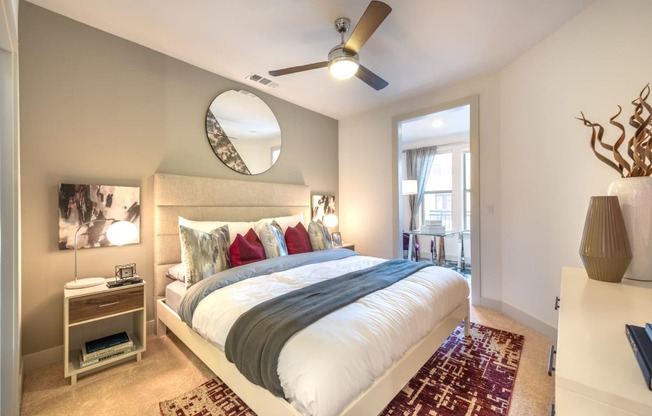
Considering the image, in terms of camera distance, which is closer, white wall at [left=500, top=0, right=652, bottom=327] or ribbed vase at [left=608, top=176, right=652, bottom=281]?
ribbed vase at [left=608, top=176, right=652, bottom=281]

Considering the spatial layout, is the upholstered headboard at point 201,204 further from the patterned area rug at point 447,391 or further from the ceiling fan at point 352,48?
the ceiling fan at point 352,48

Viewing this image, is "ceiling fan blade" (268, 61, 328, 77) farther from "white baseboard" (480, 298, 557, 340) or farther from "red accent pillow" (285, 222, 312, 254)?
"white baseboard" (480, 298, 557, 340)

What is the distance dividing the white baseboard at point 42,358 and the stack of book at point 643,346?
10.9ft

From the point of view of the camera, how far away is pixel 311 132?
423 cm

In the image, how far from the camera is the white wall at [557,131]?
1.86 meters

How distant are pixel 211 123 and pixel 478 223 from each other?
341 cm

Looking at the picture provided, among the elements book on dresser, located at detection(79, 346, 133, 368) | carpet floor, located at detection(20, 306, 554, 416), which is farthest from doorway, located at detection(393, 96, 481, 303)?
book on dresser, located at detection(79, 346, 133, 368)

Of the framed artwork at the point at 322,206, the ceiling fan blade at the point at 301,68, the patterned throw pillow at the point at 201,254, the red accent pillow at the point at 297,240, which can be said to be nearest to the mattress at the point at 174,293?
the patterned throw pillow at the point at 201,254

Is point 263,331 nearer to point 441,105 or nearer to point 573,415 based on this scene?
point 573,415

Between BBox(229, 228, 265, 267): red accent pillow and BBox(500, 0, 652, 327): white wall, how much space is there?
2.75 metres

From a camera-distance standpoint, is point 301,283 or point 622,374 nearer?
point 622,374

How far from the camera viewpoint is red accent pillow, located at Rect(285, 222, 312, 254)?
120 inches

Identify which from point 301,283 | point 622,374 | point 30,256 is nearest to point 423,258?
point 301,283

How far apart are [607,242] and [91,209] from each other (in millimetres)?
3537
